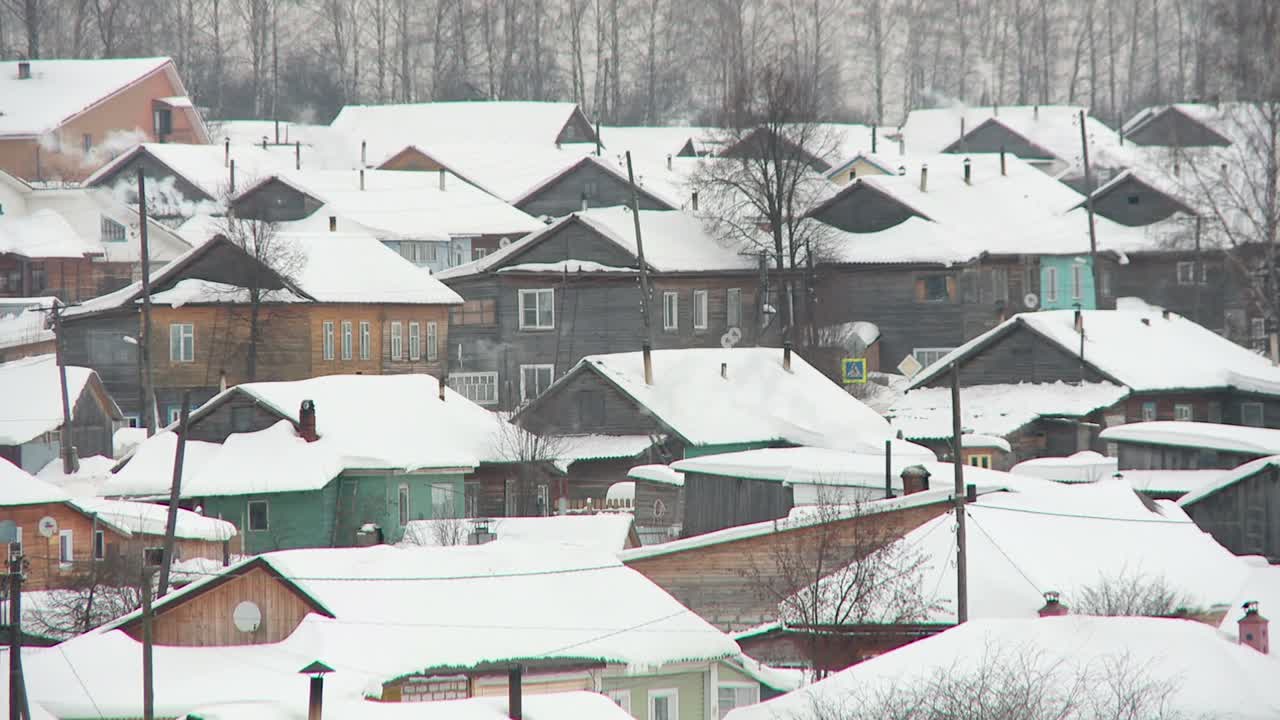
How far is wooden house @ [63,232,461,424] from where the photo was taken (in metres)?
47.2

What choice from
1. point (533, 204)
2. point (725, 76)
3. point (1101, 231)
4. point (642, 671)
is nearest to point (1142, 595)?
point (642, 671)

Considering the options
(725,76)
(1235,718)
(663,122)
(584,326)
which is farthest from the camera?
(663,122)

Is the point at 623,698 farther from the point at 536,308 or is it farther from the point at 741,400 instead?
the point at 536,308

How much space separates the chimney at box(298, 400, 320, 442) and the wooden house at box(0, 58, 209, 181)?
113 feet

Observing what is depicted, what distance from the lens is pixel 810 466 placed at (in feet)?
111

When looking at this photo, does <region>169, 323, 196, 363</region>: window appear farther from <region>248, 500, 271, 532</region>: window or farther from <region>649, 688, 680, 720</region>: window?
<region>649, 688, 680, 720</region>: window

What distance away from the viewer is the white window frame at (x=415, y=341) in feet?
166

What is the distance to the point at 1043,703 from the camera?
17.4 m

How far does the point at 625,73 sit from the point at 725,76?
33.2 ft

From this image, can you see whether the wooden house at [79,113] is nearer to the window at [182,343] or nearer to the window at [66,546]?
the window at [182,343]

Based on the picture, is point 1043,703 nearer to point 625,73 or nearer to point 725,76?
point 725,76

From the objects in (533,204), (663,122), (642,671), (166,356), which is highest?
(663,122)

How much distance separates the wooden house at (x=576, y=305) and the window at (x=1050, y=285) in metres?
8.18

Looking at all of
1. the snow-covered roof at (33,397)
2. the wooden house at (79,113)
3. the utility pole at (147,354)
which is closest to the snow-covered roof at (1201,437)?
the utility pole at (147,354)
